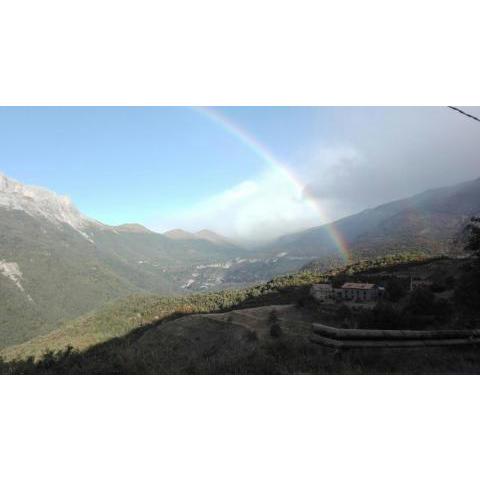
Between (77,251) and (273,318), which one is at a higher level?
(77,251)

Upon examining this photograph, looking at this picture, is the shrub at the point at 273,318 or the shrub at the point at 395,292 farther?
the shrub at the point at 273,318

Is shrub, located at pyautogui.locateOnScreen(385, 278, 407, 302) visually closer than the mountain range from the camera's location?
Yes

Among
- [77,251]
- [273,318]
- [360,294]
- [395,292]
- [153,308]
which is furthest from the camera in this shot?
[77,251]

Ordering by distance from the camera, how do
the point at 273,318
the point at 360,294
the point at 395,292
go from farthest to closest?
the point at 360,294 < the point at 273,318 < the point at 395,292

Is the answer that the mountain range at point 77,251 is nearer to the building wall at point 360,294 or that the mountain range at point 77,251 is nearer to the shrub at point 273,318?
the building wall at point 360,294

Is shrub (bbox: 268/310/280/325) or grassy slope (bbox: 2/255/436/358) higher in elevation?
shrub (bbox: 268/310/280/325)

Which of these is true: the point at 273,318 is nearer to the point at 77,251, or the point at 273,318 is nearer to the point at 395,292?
the point at 395,292

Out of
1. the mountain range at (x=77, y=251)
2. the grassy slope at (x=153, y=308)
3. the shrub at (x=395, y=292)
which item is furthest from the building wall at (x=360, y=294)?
the mountain range at (x=77, y=251)

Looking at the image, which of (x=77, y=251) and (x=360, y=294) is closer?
(x=360, y=294)

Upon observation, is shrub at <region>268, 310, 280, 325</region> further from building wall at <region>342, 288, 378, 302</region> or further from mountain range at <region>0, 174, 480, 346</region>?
mountain range at <region>0, 174, 480, 346</region>

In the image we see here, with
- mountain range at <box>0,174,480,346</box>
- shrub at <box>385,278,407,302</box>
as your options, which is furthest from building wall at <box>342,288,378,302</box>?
mountain range at <box>0,174,480,346</box>

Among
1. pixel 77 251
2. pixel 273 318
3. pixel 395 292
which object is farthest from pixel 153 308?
pixel 77 251

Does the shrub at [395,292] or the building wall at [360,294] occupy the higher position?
the shrub at [395,292]
